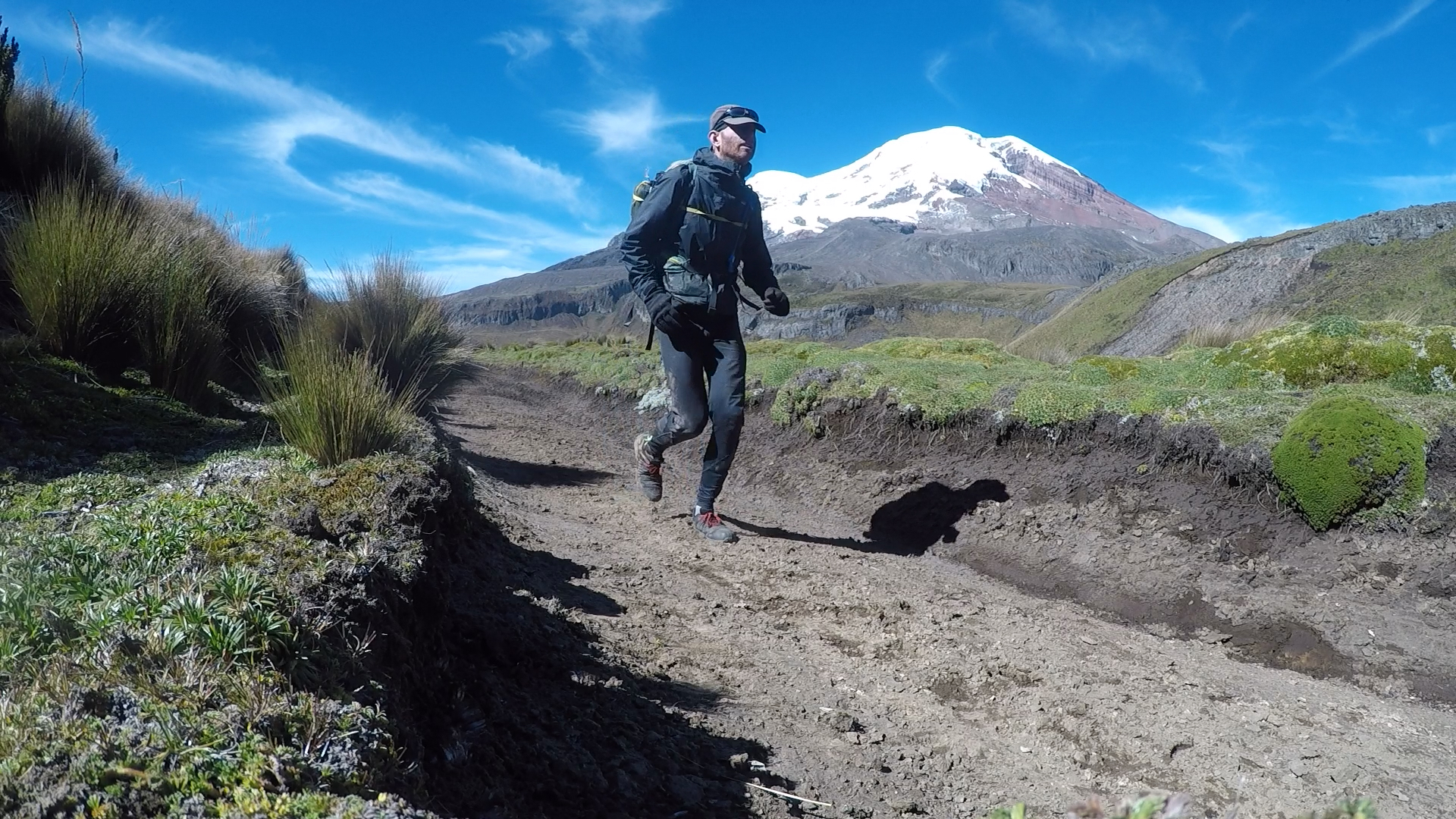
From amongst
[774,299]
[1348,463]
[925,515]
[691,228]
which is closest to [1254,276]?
[925,515]

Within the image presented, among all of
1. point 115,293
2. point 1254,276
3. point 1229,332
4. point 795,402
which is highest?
point 1254,276

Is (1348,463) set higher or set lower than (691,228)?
lower

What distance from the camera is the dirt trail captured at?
9.00ft

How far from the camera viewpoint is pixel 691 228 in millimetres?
5082

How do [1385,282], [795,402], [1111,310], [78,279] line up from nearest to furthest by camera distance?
[78,279] < [795,402] < [1385,282] < [1111,310]

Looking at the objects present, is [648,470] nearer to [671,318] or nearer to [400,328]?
[671,318]

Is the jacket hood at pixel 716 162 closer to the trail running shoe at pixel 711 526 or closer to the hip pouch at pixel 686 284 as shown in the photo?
the hip pouch at pixel 686 284

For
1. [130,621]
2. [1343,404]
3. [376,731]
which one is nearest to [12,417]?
[130,621]

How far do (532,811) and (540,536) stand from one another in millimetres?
3465

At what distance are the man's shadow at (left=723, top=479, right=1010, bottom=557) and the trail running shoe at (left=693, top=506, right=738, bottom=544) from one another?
16.2 inches

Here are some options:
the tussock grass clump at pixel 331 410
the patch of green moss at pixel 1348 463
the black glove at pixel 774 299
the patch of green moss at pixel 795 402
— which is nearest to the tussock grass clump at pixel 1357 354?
the patch of green moss at pixel 1348 463

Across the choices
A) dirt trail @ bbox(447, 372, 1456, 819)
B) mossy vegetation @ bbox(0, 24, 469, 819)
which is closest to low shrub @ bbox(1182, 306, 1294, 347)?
dirt trail @ bbox(447, 372, 1456, 819)

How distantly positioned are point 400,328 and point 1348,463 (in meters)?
7.13

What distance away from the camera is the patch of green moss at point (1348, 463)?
15.2ft
